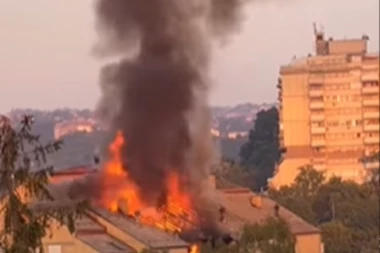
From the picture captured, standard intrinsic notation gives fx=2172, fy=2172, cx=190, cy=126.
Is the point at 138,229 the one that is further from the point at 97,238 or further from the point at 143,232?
the point at 97,238

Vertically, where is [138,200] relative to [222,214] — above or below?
above

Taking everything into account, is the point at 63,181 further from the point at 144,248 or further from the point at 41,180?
the point at 41,180

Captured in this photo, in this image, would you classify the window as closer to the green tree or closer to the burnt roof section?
the burnt roof section

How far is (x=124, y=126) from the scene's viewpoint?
284 feet

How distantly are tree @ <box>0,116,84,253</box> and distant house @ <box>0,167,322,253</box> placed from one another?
22208mm

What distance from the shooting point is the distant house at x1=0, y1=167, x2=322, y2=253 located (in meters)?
70.5

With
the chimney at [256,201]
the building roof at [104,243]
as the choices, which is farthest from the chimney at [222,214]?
the building roof at [104,243]

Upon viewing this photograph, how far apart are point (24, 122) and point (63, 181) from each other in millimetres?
50445

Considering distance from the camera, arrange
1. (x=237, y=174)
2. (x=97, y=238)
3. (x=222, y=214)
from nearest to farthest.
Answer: (x=97, y=238)
(x=222, y=214)
(x=237, y=174)

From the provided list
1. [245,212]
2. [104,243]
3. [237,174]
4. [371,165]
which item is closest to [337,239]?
[245,212]

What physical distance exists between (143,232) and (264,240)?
14.4ft

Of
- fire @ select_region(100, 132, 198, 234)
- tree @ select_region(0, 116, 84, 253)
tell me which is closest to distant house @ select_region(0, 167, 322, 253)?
fire @ select_region(100, 132, 198, 234)

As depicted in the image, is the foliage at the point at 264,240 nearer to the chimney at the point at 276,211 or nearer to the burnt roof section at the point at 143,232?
the burnt roof section at the point at 143,232

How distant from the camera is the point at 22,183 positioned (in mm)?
33438
